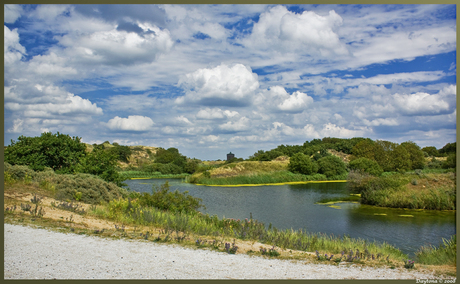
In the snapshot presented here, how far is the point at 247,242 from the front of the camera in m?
8.98

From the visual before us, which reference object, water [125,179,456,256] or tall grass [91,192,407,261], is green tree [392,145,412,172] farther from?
tall grass [91,192,407,261]

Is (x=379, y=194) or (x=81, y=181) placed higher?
(x=81, y=181)

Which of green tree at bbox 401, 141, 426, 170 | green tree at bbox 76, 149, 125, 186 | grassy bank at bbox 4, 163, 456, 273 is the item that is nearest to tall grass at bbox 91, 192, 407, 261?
grassy bank at bbox 4, 163, 456, 273

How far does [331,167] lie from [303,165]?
14.1 feet

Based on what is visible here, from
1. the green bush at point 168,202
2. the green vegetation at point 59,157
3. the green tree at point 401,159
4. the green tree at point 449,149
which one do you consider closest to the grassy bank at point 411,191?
the green tree at point 449,149

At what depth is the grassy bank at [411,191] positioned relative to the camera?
19953 mm

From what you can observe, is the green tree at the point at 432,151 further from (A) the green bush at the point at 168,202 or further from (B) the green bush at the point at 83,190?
(B) the green bush at the point at 83,190

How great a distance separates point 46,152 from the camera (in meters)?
20.3

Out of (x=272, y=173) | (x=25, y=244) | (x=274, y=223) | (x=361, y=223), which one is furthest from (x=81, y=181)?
(x=272, y=173)

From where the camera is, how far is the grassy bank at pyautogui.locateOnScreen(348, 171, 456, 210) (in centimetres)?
1995

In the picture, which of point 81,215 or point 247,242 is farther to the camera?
point 81,215

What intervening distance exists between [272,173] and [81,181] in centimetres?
3107

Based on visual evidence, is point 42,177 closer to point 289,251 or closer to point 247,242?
point 247,242

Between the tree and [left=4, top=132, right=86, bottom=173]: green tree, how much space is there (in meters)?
31.2
